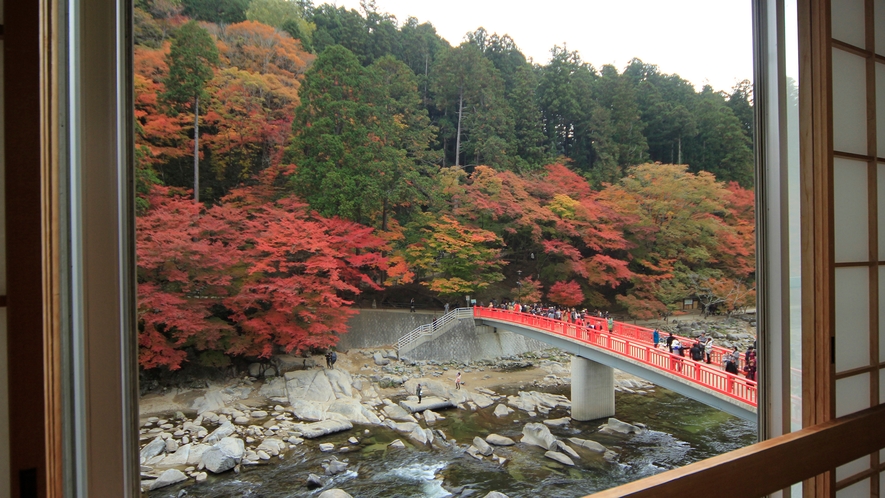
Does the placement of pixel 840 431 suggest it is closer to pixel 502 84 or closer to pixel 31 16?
pixel 31 16

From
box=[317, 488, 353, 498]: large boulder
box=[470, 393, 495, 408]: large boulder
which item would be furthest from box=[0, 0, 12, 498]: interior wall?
box=[470, 393, 495, 408]: large boulder

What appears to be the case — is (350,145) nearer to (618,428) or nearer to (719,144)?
(618,428)

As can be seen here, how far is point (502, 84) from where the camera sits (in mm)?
9742

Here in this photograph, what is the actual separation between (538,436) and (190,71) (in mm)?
7023

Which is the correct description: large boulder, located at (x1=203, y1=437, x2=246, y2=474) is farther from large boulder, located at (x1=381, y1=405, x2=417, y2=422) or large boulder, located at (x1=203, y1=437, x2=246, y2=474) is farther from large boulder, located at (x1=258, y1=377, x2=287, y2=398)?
large boulder, located at (x1=381, y1=405, x2=417, y2=422)

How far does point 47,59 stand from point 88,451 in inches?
20.9

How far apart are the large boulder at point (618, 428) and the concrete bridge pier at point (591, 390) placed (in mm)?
276

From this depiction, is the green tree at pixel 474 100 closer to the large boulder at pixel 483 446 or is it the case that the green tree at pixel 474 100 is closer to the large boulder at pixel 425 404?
the large boulder at pixel 425 404

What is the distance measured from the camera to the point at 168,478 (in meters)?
4.58

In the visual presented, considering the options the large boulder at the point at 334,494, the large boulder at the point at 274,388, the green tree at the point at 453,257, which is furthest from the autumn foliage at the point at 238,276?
the large boulder at the point at 334,494

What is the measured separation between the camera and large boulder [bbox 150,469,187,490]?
455 centimetres

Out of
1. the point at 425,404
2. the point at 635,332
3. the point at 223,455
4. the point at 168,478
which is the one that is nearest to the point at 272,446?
the point at 223,455

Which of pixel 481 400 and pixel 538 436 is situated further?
pixel 481 400

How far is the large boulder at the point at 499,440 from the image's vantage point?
5.75 m
